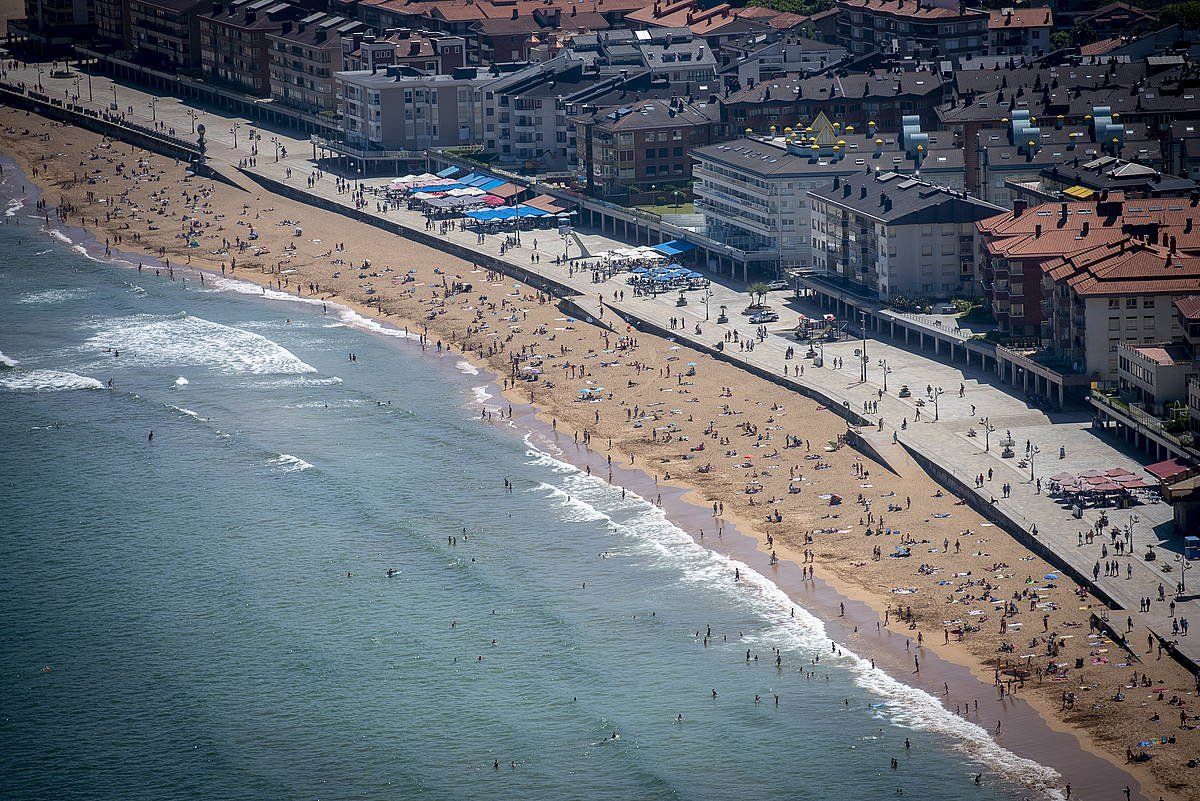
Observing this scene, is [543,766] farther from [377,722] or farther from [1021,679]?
[1021,679]

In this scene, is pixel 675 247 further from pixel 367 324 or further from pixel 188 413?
pixel 188 413

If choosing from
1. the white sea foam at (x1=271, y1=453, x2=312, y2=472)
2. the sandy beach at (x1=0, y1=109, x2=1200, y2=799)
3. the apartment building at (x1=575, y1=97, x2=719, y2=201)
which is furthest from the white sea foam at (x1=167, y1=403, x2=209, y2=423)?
the apartment building at (x1=575, y1=97, x2=719, y2=201)

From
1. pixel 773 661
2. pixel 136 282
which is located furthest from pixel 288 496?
pixel 136 282

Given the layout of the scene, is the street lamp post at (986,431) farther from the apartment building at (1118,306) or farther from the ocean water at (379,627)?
the ocean water at (379,627)

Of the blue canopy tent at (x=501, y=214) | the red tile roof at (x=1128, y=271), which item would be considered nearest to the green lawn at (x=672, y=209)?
the blue canopy tent at (x=501, y=214)

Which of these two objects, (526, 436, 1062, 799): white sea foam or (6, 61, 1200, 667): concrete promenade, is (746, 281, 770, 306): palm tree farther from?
(526, 436, 1062, 799): white sea foam

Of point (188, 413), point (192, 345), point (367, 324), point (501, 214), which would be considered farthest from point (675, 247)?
point (188, 413)
